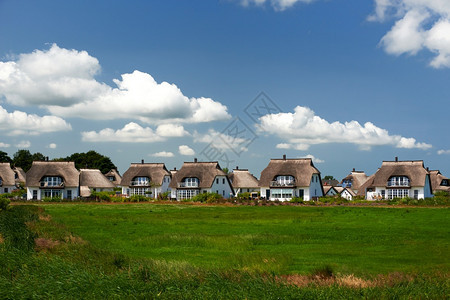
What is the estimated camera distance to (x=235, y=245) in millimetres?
20250

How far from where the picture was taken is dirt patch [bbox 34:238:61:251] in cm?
1655

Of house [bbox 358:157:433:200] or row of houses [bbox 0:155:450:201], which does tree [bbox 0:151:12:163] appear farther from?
house [bbox 358:157:433:200]

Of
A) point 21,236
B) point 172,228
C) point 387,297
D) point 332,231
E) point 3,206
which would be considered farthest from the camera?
point 3,206

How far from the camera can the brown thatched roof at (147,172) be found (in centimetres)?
9525

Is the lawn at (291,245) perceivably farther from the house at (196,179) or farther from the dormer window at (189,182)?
the dormer window at (189,182)

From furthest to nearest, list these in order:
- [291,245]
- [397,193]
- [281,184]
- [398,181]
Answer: [281,184], [398,181], [397,193], [291,245]

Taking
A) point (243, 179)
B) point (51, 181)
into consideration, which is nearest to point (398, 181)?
point (243, 179)

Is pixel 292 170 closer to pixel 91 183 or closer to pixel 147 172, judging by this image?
pixel 147 172

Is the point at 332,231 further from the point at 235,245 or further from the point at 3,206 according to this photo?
the point at 3,206

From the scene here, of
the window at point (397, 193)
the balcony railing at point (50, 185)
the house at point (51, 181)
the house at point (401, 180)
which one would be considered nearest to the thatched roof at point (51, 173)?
the house at point (51, 181)

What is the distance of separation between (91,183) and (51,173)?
37.3ft

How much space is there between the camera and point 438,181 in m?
102

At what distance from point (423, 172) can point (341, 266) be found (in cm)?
7338

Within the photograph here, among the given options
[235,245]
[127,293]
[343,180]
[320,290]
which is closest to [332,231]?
[235,245]
